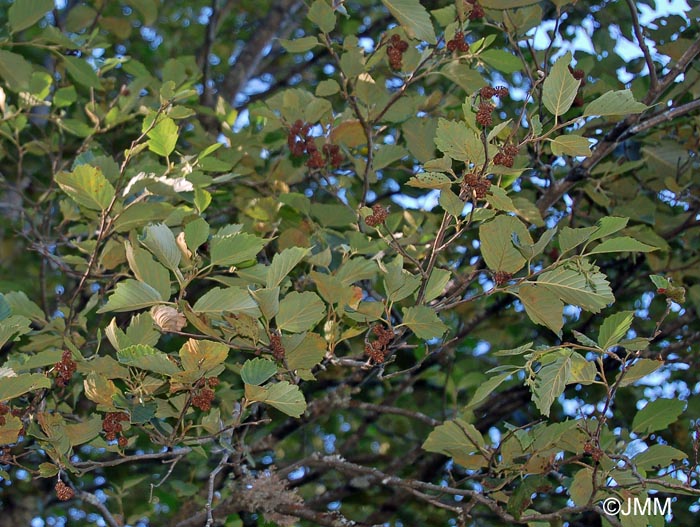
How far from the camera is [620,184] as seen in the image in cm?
326

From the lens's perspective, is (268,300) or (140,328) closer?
(268,300)

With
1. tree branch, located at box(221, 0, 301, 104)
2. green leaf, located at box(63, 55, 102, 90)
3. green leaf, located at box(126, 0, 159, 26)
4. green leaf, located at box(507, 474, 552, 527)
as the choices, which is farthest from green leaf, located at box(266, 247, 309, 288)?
tree branch, located at box(221, 0, 301, 104)

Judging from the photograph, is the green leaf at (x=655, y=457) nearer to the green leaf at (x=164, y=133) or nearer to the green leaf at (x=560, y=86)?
the green leaf at (x=560, y=86)

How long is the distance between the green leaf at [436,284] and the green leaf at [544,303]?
0.67 feet

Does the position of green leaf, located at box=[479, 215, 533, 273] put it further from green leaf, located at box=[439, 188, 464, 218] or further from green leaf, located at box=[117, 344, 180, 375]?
green leaf, located at box=[117, 344, 180, 375]

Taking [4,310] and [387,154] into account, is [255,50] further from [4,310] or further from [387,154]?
[4,310]

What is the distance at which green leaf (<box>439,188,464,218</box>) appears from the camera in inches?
74.3

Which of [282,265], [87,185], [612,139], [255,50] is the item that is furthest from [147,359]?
[255,50]

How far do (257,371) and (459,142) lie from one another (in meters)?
0.75

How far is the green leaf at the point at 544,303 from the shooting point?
2016 millimetres

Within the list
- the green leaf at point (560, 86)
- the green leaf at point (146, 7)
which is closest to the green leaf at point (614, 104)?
the green leaf at point (560, 86)

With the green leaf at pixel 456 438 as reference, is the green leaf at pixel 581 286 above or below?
above

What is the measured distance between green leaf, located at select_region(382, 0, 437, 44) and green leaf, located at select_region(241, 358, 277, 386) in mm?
1032

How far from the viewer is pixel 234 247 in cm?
202
